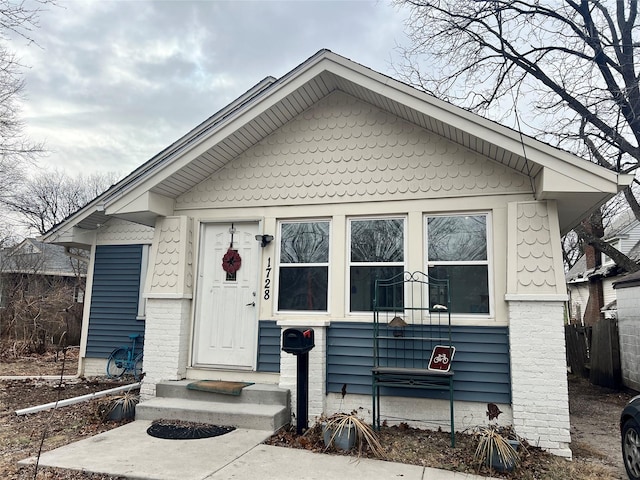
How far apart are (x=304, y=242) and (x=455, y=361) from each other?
2532mm

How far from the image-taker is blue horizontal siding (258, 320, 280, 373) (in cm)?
573

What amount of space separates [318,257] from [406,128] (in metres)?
2.14

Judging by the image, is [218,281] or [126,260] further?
[126,260]

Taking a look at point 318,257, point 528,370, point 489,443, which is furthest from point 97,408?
point 528,370

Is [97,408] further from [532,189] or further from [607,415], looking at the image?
[607,415]

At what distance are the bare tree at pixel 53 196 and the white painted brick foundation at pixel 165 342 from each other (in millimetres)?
29257

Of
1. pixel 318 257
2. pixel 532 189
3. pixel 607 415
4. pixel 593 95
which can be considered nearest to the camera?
pixel 532 189

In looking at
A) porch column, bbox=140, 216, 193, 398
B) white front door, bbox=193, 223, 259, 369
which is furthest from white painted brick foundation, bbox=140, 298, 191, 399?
white front door, bbox=193, 223, 259, 369

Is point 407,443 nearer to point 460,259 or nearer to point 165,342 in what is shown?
point 460,259

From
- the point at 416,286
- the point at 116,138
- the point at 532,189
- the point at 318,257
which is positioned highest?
the point at 116,138

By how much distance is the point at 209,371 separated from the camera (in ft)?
19.5

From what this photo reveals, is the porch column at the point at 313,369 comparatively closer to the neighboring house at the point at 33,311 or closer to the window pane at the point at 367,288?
the window pane at the point at 367,288

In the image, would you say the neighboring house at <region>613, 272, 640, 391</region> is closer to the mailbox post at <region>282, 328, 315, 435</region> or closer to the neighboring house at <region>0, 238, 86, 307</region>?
the mailbox post at <region>282, 328, 315, 435</region>

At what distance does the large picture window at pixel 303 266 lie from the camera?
19.0ft
